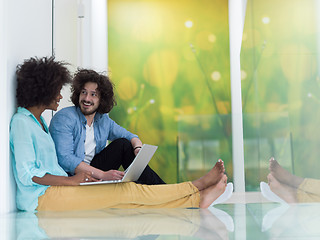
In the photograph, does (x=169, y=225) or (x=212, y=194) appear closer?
(x=169, y=225)

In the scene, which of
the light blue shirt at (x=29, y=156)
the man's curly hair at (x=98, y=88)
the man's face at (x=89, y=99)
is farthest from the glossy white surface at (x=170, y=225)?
the man's curly hair at (x=98, y=88)

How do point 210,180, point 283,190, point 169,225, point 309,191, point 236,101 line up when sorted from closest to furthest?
point 309,191 < point 169,225 < point 283,190 < point 210,180 < point 236,101

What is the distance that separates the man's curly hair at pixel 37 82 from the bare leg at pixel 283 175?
119cm

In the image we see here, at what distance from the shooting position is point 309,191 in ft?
4.54

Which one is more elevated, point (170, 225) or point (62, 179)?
point (62, 179)

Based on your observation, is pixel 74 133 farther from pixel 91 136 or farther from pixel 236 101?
pixel 236 101

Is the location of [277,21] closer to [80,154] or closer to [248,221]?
[248,221]

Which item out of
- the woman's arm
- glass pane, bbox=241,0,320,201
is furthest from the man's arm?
glass pane, bbox=241,0,320,201

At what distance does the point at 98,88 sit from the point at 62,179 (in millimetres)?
803

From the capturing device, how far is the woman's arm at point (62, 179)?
210 cm

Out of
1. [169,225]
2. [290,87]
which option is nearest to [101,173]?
[169,225]

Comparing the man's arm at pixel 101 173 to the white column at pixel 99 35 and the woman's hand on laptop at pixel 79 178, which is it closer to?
the woman's hand on laptop at pixel 79 178

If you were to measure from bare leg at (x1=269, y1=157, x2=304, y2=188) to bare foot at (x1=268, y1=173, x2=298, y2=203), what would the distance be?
0.06 ft

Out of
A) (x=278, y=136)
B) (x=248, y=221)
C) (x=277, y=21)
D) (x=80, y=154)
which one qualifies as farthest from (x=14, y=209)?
(x=277, y=21)
